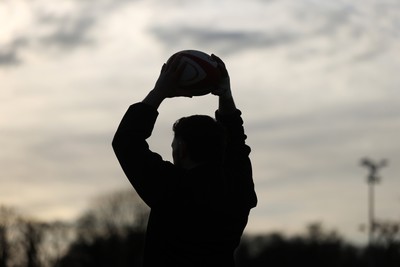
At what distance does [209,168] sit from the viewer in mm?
5555

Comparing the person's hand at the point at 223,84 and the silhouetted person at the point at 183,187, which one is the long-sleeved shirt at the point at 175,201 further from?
the person's hand at the point at 223,84

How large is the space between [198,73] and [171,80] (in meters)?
0.37

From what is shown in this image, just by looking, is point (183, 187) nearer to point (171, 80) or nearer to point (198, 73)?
point (171, 80)

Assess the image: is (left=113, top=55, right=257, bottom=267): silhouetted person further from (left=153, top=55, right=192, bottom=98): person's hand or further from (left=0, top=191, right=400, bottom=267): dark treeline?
(left=0, top=191, right=400, bottom=267): dark treeline

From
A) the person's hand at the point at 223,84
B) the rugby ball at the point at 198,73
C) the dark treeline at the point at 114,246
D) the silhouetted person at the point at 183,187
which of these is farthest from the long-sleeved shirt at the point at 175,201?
the dark treeline at the point at 114,246

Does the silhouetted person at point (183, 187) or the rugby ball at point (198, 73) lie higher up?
the rugby ball at point (198, 73)

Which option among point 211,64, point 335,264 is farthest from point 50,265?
point 211,64

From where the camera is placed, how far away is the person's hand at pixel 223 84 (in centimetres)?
613

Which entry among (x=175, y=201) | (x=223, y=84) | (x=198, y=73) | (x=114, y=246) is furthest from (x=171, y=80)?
(x=114, y=246)

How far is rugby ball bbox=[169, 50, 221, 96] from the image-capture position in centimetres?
601

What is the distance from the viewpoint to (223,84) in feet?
20.3

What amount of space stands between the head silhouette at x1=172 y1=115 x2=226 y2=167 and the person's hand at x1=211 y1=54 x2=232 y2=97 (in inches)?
23.5

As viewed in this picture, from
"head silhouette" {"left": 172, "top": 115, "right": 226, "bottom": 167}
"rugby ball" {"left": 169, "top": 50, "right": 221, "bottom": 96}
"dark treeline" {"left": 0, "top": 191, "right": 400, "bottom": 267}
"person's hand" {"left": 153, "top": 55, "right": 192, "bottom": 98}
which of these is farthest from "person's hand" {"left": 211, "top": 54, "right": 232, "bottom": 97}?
"dark treeline" {"left": 0, "top": 191, "right": 400, "bottom": 267}

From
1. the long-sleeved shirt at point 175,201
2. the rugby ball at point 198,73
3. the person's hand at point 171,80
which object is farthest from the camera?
the rugby ball at point 198,73
